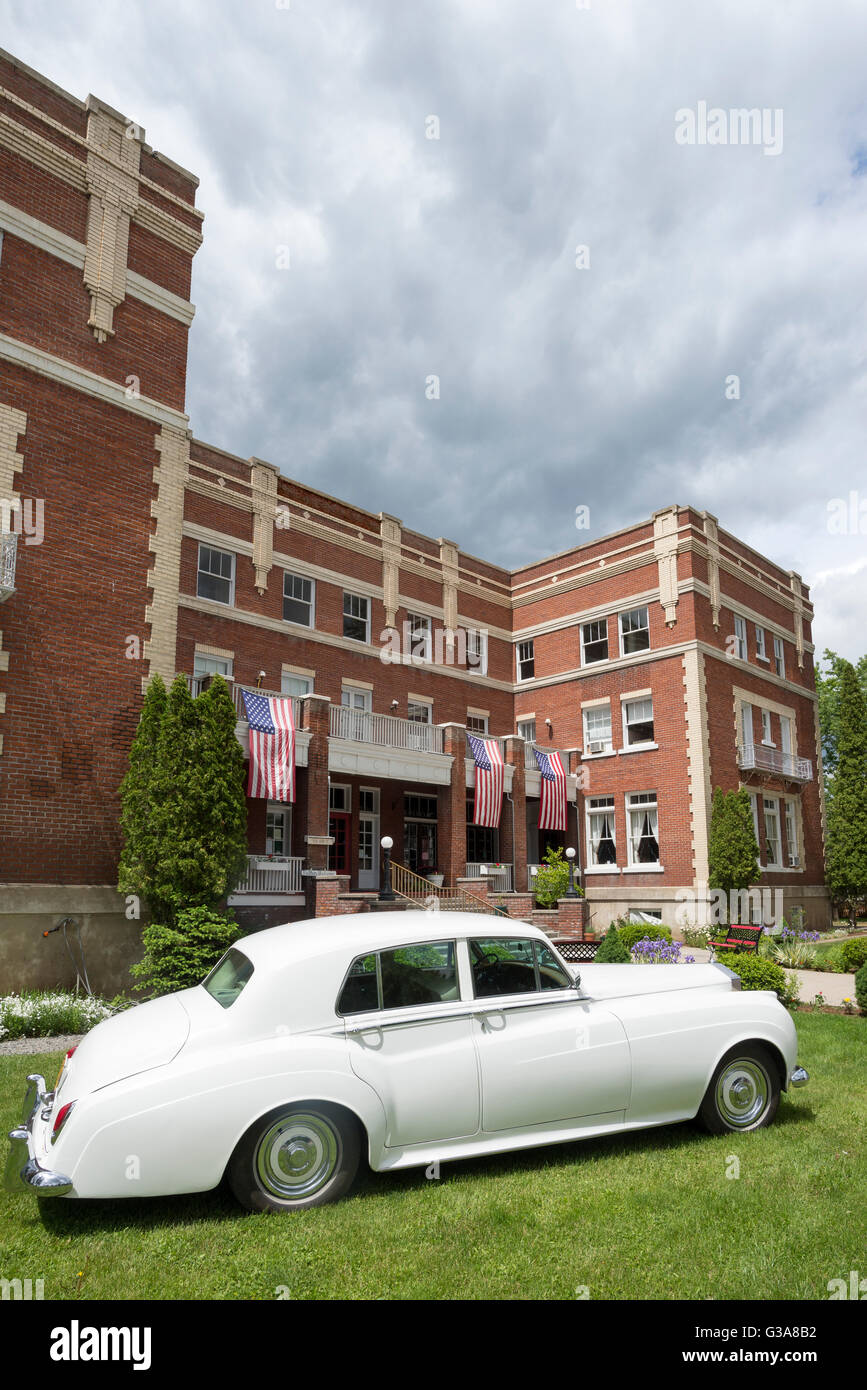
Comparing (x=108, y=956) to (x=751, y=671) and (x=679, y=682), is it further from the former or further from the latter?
(x=751, y=671)

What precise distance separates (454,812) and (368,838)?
109 inches

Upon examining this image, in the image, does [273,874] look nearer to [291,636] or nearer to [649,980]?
[291,636]

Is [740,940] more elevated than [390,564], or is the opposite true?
[390,564]

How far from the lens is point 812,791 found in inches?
1179

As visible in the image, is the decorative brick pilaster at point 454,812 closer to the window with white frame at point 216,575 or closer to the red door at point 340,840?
the red door at point 340,840

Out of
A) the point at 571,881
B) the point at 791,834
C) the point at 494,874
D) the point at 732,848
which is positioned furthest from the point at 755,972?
the point at 791,834

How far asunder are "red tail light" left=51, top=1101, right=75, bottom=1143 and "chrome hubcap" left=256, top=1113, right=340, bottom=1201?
1051mm

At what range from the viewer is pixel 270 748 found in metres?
17.7

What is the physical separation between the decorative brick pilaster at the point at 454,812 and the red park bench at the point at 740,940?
21.8ft

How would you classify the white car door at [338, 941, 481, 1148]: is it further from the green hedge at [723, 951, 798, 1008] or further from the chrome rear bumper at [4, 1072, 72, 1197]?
the green hedge at [723, 951, 798, 1008]

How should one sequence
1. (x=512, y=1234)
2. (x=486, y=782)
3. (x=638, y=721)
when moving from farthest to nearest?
1. (x=638, y=721)
2. (x=486, y=782)
3. (x=512, y=1234)

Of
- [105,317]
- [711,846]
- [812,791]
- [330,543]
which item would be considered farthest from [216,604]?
[812,791]

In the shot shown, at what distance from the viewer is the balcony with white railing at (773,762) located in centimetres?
2583

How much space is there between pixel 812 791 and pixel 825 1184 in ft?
89.6
